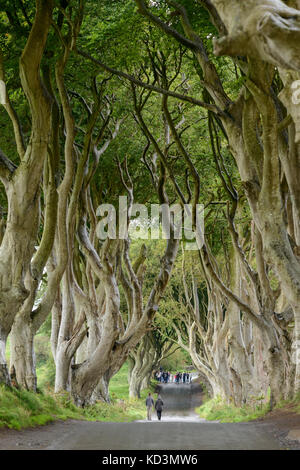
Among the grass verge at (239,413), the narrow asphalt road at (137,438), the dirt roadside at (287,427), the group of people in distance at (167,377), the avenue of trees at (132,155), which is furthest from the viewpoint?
the group of people in distance at (167,377)

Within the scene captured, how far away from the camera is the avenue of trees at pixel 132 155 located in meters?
9.44

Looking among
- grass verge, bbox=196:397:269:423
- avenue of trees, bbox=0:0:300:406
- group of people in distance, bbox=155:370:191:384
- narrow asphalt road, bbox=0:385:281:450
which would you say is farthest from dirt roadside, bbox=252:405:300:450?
group of people in distance, bbox=155:370:191:384

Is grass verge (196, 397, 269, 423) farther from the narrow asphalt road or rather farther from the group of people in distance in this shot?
the group of people in distance

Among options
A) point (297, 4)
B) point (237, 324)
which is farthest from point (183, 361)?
point (297, 4)

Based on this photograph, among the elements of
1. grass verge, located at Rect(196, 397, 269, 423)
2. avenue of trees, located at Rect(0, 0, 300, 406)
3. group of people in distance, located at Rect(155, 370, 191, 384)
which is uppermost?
avenue of trees, located at Rect(0, 0, 300, 406)

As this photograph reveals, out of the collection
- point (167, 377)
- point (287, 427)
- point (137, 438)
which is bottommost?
point (167, 377)

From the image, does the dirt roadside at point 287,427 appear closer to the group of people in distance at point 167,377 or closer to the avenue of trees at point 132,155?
the avenue of trees at point 132,155

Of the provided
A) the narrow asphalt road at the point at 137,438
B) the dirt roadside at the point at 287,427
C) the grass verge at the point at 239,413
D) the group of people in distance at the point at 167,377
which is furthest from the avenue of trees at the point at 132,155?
the group of people in distance at the point at 167,377

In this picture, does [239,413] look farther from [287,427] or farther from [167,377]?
[167,377]

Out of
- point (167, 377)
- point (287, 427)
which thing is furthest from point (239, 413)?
point (167, 377)

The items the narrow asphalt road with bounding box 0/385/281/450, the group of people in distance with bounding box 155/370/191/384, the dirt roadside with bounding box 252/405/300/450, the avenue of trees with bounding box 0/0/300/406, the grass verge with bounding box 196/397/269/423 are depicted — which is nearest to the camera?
the narrow asphalt road with bounding box 0/385/281/450

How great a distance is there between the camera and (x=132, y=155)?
1966 centimetres

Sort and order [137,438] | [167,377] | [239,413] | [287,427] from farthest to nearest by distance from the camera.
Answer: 1. [167,377]
2. [239,413]
3. [287,427]
4. [137,438]

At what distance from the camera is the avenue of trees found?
31.0ft
